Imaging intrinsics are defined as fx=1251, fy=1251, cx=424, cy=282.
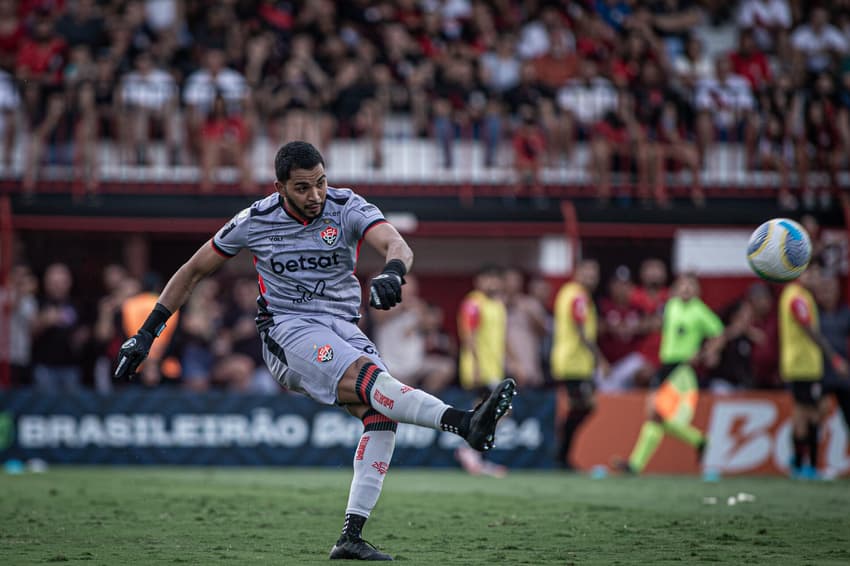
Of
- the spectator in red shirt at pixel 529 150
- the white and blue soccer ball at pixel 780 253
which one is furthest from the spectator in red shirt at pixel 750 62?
the white and blue soccer ball at pixel 780 253

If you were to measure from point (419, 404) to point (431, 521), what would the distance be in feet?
8.77

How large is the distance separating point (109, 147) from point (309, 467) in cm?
613

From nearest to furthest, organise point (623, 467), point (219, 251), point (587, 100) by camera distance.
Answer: point (219, 251) < point (623, 467) < point (587, 100)

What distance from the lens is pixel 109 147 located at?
1858 centimetres

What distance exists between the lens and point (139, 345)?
7.13 m

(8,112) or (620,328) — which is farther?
(8,112)

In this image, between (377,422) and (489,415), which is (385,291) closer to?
(489,415)

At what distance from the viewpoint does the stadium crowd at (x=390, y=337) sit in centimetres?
1600

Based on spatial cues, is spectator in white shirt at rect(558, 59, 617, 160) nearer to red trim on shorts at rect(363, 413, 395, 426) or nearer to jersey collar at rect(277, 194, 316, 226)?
jersey collar at rect(277, 194, 316, 226)

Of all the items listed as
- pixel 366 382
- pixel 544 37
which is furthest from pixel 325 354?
pixel 544 37

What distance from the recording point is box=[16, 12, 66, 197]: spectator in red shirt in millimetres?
17531

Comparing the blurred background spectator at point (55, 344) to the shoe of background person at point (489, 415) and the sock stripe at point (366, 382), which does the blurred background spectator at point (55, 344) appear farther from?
the shoe of background person at point (489, 415)

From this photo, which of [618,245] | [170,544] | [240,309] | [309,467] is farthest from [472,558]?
[618,245]

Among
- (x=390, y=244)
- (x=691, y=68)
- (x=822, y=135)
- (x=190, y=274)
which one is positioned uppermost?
(x=691, y=68)
